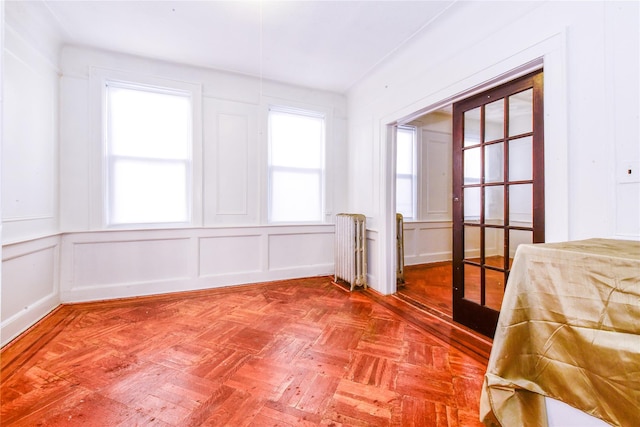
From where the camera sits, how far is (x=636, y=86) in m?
1.48

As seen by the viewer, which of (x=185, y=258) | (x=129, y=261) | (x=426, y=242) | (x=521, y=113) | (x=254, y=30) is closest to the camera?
(x=521, y=113)

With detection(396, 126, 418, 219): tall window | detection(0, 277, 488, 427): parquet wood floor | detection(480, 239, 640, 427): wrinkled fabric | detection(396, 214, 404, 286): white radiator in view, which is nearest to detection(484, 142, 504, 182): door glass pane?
detection(480, 239, 640, 427): wrinkled fabric

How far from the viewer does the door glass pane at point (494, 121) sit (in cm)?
226

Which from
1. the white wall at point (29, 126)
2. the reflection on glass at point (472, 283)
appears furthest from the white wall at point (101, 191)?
the reflection on glass at point (472, 283)

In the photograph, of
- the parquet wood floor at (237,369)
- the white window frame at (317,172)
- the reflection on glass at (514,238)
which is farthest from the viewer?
the white window frame at (317,172)

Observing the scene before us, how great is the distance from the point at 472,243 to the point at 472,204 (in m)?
0.36

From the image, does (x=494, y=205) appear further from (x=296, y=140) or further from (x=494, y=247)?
(x=296, y=140)

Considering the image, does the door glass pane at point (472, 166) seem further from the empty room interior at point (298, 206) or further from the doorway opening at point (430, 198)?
the doorway opening at point (430, 198)

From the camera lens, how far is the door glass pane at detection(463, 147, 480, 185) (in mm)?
2453

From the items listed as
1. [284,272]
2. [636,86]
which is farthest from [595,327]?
[284,272]

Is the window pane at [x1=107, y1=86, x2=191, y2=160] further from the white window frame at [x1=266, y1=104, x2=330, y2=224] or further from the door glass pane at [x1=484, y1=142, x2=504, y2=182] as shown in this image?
the door glass pane at [x1=484, y1=142, x2=504, y2=182]

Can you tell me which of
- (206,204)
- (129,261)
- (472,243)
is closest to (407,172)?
(472,243)

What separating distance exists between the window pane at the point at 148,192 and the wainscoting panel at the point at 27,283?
0.69 metres

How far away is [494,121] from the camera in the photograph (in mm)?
2312
